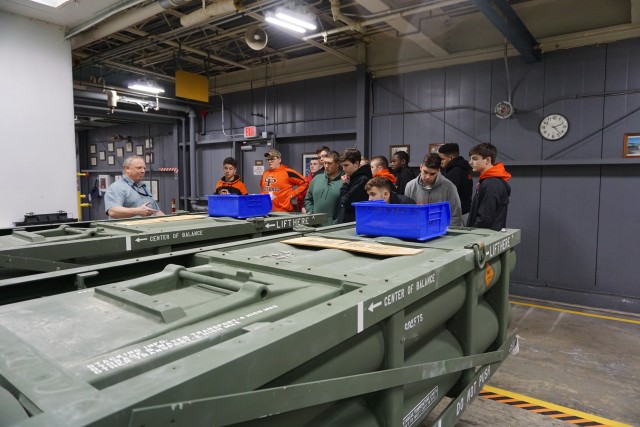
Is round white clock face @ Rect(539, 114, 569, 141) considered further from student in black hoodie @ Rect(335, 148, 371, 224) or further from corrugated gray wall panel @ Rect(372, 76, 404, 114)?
student in black hoodie @ Rect(335, 148, 371, 224)

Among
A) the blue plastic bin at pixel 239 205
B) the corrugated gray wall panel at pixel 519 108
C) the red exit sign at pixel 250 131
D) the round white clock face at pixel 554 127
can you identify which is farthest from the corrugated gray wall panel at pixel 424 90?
the blue plastic bin at pixel 239 205

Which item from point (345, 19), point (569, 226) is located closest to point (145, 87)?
point (345, 19)

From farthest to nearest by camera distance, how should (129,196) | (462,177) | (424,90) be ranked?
(424,90), (462,177), (129,196)

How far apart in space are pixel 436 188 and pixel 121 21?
171 inches

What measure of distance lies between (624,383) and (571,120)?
343 centimetres

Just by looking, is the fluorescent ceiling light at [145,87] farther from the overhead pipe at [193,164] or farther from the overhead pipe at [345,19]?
the overhead pipe at [345,19]

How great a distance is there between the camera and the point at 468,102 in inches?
244

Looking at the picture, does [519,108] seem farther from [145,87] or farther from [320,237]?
[145,87]

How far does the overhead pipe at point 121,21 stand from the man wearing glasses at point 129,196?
6.07 feet

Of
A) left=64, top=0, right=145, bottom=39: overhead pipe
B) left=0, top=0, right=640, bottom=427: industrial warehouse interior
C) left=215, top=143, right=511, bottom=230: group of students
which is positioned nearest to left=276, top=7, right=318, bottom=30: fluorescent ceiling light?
left=0, top=0, right=640, bottom=427: industrial warehouse interior

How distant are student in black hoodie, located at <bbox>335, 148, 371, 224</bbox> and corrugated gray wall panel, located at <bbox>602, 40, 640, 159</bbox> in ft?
11.2

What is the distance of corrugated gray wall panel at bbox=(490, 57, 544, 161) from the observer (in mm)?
5691

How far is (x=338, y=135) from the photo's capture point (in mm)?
7695

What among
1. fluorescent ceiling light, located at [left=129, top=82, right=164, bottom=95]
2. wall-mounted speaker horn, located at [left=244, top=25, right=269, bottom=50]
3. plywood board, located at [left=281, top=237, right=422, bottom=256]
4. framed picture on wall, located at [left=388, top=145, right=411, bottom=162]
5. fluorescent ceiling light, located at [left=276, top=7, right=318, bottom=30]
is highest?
wall-mounted speaker horn, located at [left=244, top=25, right=269, bottom=50]
